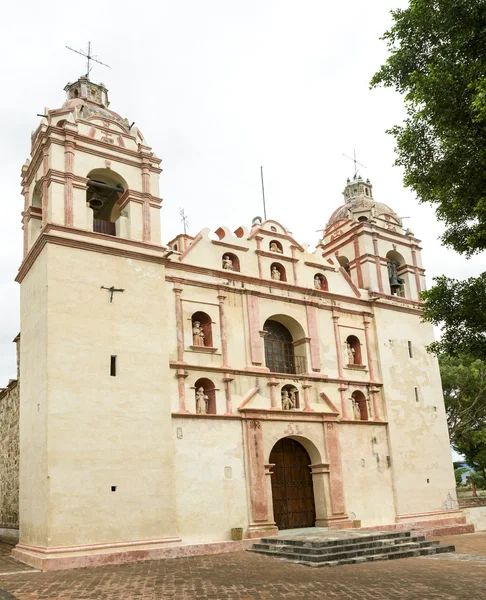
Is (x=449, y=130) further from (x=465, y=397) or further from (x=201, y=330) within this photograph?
(x=465, y=397)

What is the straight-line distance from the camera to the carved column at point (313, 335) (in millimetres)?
19766

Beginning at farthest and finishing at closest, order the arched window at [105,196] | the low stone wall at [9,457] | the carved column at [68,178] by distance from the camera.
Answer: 1. the low stone wall at [9,457]
2. the arched window at [105,196]
3. the carved column at [68,178]

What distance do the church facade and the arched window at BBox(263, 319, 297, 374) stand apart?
0.23 feet

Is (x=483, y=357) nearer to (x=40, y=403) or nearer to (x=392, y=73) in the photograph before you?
(x=392, y=73)

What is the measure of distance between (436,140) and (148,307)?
28.5ft

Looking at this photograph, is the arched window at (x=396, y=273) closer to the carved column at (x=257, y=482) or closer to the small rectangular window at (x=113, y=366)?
the carved column at (x=257, y=482)

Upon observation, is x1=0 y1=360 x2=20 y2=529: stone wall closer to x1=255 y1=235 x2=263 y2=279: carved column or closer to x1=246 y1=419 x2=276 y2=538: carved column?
x1=246 y1=419 x2=276 y2=538: carved column

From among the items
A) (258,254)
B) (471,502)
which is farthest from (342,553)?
(471,502)

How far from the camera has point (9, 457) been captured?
20.3 meters

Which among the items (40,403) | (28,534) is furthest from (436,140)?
(28,534)

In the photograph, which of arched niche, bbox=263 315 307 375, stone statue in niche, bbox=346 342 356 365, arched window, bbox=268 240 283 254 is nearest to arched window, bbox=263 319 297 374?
arched niche, bbox=263 315 307 375

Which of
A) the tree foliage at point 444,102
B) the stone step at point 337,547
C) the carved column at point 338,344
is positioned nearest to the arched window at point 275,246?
the carved column at point 338,344

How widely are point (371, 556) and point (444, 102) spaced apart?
394 inches

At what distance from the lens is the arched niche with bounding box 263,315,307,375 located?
1988cm
